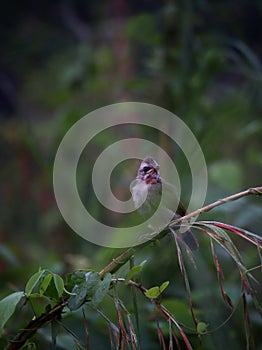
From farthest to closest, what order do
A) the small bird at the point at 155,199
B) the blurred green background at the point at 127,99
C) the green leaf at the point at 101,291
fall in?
the blurred green background at the point at 127,99
the small bird at the point at 155,199
the green leaf at the point at 101,291

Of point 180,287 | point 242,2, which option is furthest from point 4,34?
point 180,287

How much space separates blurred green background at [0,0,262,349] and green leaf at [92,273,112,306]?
40cm

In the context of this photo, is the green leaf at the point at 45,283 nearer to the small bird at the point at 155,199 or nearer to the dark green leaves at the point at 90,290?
the dark green leaves at the point at 90,290

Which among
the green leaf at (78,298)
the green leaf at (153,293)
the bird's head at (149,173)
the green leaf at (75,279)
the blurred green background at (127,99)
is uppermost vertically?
the blurred green background at (127,99)

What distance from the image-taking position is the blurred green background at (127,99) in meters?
2.34

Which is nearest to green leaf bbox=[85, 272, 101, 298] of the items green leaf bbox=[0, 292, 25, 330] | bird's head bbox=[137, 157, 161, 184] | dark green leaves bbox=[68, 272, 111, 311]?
dark green leaves bbox=[68, 272, 111, 311]

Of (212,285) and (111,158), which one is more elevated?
(111,158)

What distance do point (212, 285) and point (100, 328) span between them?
1.59 feet

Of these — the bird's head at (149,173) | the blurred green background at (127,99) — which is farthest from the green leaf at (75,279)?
the bird's head at (149,173)

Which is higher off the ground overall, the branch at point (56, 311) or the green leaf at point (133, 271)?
the branch at point (56, 311)

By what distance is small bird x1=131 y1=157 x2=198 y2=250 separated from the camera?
5.13 feet

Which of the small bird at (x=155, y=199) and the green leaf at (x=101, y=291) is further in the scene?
the small bird at (x=155, y=199)

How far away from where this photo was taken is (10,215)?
14.4 ft

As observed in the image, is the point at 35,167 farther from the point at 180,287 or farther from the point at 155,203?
the point at 155,203
